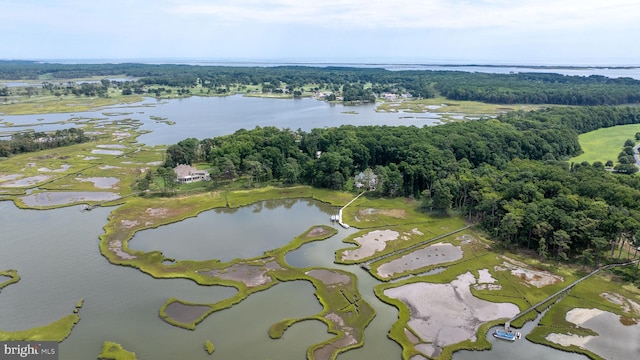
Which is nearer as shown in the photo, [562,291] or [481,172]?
[562,291]

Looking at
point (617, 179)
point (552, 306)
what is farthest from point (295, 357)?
point (617, 179)

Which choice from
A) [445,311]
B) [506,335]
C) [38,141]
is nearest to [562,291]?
[506,335]

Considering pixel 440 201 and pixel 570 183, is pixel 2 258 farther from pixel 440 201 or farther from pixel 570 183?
pixel 570 183

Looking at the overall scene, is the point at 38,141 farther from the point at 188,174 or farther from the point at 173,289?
the point at 173,289

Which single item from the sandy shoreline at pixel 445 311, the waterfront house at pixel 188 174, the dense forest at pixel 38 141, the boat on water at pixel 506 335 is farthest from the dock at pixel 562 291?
the dense forest at pixel 38 141

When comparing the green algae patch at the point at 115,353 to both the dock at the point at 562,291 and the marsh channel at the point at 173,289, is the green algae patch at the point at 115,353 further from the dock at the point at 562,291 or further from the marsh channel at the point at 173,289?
the dock at the point at 562,291
